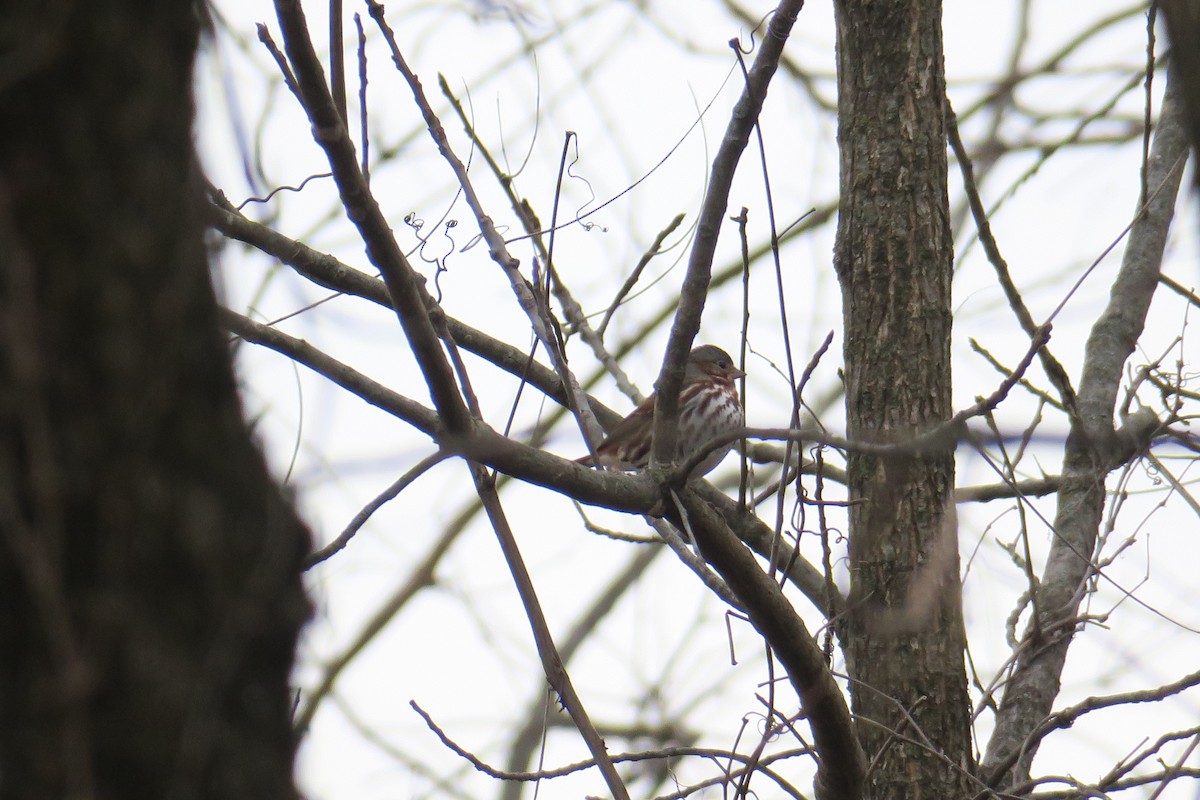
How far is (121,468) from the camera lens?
1.40 meters

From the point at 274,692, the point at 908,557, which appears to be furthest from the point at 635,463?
the point at 274,692

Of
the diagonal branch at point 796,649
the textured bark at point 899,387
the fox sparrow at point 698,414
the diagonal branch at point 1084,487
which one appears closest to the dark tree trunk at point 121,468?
the diagonal branch at point 796,649

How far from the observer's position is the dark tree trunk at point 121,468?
1.35 m

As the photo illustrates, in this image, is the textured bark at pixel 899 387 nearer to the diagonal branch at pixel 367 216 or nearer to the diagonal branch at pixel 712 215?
the diagonal branch at pixel 712 215

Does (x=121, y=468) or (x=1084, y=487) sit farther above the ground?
(x=1084, y=487)

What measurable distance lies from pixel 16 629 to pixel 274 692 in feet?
0.90

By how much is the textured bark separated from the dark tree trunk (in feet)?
6.59

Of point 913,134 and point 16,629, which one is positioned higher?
point 913,134

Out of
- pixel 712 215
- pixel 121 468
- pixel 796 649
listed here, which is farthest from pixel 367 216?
pixel 796 649

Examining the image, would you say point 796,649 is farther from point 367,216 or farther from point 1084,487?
point 1084,487

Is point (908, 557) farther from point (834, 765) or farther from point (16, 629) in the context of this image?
point (16, 629)

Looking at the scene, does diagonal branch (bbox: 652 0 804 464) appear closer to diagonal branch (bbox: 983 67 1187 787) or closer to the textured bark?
the textured bark

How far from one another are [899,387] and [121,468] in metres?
2.58

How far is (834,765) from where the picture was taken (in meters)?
3.05
